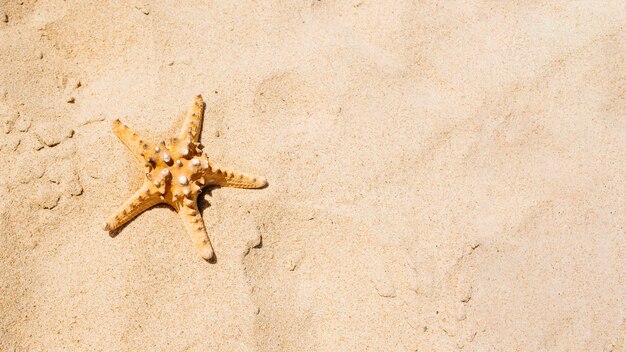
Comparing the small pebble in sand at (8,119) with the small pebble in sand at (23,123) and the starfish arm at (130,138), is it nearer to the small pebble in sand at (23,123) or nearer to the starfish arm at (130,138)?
the small pebble in sand at (23,123)

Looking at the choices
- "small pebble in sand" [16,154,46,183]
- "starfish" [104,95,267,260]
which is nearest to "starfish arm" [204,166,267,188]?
"starfish" [104,95,267,260]

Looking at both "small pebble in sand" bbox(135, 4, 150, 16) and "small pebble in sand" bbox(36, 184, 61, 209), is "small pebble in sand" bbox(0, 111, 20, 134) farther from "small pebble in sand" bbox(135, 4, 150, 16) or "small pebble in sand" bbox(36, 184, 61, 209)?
"small pebble in sand" bbox(135, 4, 150, 16)

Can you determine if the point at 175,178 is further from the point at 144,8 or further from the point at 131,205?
the point at 144,8

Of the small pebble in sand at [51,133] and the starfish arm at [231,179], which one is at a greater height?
the small pebble in sand at [51,133]

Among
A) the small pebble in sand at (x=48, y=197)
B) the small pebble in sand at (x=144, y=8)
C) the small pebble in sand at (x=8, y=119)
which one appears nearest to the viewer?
the small pebble in sand at (x=48, y=197)

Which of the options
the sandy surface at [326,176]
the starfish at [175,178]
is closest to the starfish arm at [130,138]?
the starfish at [175,178]

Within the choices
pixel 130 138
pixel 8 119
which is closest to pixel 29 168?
pixel 8 119

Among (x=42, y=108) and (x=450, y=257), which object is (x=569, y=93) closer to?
(x=450, y=257)

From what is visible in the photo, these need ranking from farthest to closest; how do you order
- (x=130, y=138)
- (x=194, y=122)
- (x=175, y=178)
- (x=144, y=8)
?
(x=144, y=8), (x=194, y=122), (x=130, y=138), (x=175, y=178)
